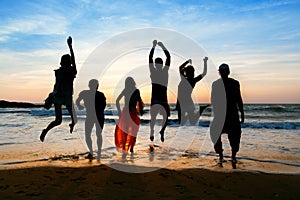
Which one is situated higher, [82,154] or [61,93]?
[61,93]

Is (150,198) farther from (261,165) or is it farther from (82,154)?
(82,154)

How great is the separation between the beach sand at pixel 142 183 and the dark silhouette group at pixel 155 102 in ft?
4.18

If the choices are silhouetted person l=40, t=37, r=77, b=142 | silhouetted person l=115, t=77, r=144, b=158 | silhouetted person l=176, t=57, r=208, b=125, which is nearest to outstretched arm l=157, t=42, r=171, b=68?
silhouetted person l=176, t=57, r=208, b=125

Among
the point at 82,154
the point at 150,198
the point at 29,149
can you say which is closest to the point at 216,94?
the point at 150,198

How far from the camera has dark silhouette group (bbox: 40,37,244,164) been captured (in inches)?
323

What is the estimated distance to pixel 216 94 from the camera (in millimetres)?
8211

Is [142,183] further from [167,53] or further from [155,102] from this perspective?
[167,53]

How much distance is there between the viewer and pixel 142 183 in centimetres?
621

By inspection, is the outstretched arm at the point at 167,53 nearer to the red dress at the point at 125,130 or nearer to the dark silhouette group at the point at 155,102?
the dark silhouette group at the point at 155,102

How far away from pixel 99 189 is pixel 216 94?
13.2ft

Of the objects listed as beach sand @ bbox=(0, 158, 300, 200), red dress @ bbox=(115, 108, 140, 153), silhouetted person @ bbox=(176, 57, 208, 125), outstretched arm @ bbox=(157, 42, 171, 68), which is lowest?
beach sand @ bbox=(0, 158, 300, 200)

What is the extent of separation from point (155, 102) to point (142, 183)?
3.79m

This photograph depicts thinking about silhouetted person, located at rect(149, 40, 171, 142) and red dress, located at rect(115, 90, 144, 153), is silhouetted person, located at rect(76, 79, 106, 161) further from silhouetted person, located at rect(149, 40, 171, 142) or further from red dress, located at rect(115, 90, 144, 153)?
silhouetted person, located at rect(149, 40, 171, 142)

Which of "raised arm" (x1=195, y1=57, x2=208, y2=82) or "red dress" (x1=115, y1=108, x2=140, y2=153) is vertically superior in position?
"raised arm" (x1=195, y1=57, x2=208, y2=82)
